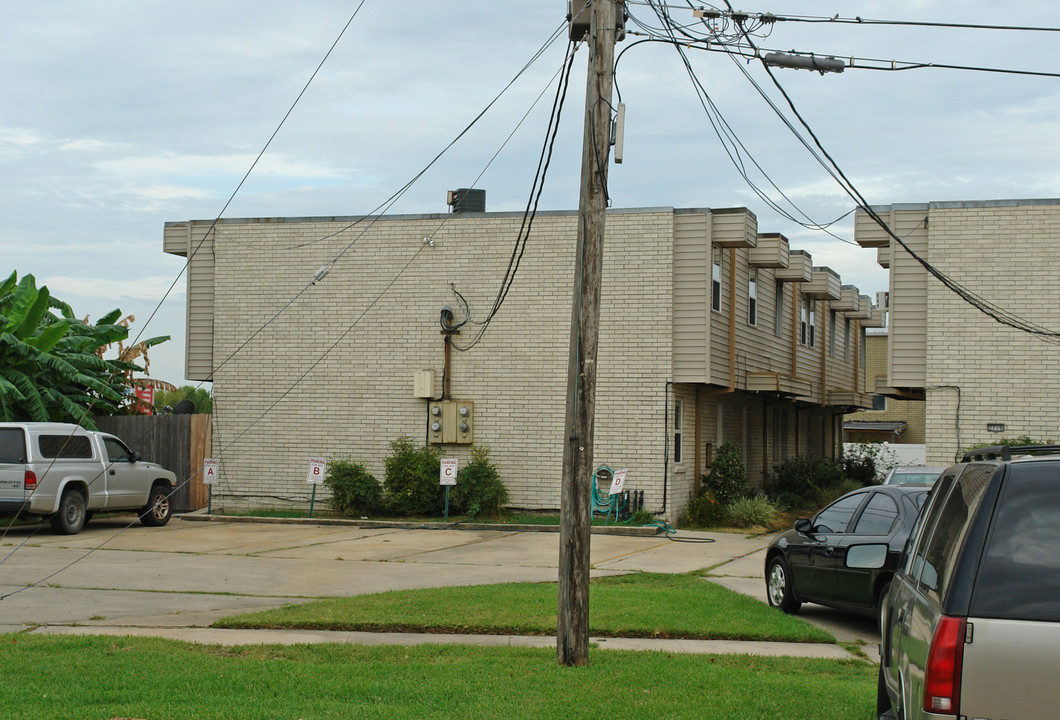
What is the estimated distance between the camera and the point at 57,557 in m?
15.6

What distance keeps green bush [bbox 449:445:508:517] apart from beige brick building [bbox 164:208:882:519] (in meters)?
0.47

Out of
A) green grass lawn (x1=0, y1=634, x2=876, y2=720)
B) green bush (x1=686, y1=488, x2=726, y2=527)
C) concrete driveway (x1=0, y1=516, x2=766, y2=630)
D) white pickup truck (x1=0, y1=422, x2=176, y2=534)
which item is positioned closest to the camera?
green grass lawn (x1=0, y1=634, x2=876, y2=720)

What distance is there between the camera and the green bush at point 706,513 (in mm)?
22680

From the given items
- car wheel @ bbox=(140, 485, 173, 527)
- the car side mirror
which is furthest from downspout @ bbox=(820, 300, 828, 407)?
the car side mirror

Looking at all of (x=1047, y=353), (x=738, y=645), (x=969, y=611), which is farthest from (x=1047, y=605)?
(x=1047, y=353)

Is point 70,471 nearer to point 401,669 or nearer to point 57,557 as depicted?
point 57,557

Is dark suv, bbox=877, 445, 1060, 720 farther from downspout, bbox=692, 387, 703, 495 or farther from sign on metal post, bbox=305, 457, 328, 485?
downspout, bbox=692, 387, 703, 495

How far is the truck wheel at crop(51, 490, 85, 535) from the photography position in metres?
18.5

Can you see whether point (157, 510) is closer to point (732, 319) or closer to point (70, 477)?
point (70, 477)

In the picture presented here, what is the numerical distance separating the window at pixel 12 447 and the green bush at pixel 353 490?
626 cm

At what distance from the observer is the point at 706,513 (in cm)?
2275

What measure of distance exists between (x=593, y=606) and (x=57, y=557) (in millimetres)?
8644

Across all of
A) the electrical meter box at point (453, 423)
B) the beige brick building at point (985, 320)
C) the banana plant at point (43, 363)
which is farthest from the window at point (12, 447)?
the beige brick building at point (985, 320)

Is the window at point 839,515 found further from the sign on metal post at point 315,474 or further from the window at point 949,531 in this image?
the sign on metal post at point 315,474
